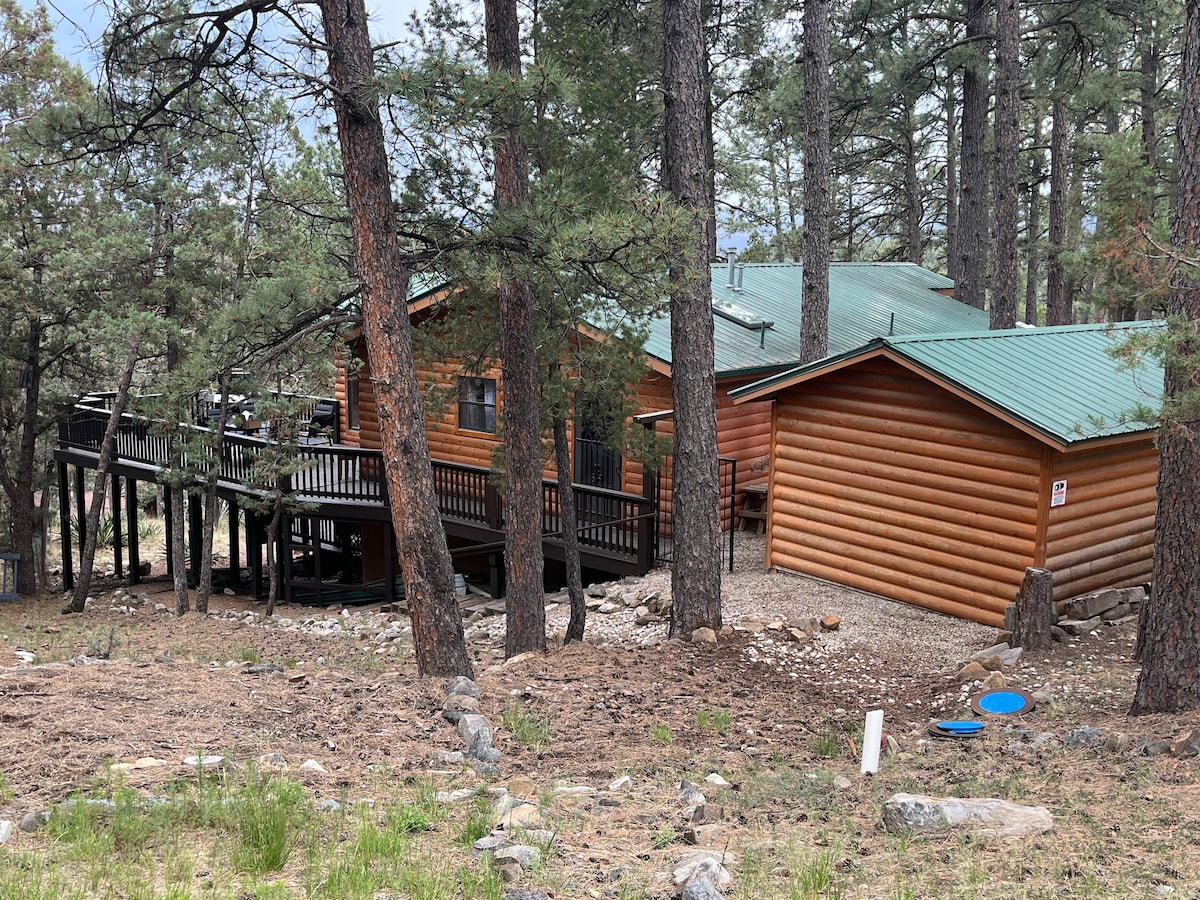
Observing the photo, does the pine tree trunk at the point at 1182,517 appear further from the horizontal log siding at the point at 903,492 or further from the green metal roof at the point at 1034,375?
the horizontal log siding at the point at 903,492

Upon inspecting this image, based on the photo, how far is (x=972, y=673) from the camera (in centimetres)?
930

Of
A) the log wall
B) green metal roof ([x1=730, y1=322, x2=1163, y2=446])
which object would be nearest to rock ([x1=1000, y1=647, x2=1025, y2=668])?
green metal roof ([x1=730, y1=322, x2=1163, y2=446])

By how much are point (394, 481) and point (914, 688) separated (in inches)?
202

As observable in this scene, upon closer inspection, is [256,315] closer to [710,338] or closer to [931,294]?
[710,338]

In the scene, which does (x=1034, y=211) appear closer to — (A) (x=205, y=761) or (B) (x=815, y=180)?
(B) (x=815, y=180)

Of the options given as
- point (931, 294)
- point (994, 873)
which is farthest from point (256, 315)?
point (931, 294)

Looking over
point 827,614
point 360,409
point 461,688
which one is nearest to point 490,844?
point 461,688

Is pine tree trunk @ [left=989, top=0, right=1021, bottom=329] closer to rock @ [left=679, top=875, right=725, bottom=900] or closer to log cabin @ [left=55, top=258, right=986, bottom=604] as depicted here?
log cabin @ [left=55, top=258, right=986, bottom=604]

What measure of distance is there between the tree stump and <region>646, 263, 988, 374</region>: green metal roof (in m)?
6.41

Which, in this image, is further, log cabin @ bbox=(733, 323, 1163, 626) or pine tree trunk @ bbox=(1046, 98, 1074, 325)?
pine tree trunk @ bbox=(1046, 98, 1074, 325)

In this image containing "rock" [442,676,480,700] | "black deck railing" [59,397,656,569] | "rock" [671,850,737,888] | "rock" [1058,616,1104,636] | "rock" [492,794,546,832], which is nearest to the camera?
"rock" [671,850,737,888]

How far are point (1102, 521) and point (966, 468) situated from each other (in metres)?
1.76

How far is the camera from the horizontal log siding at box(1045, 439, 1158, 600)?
11.2m

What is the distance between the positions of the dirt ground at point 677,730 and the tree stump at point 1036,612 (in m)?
0.20
